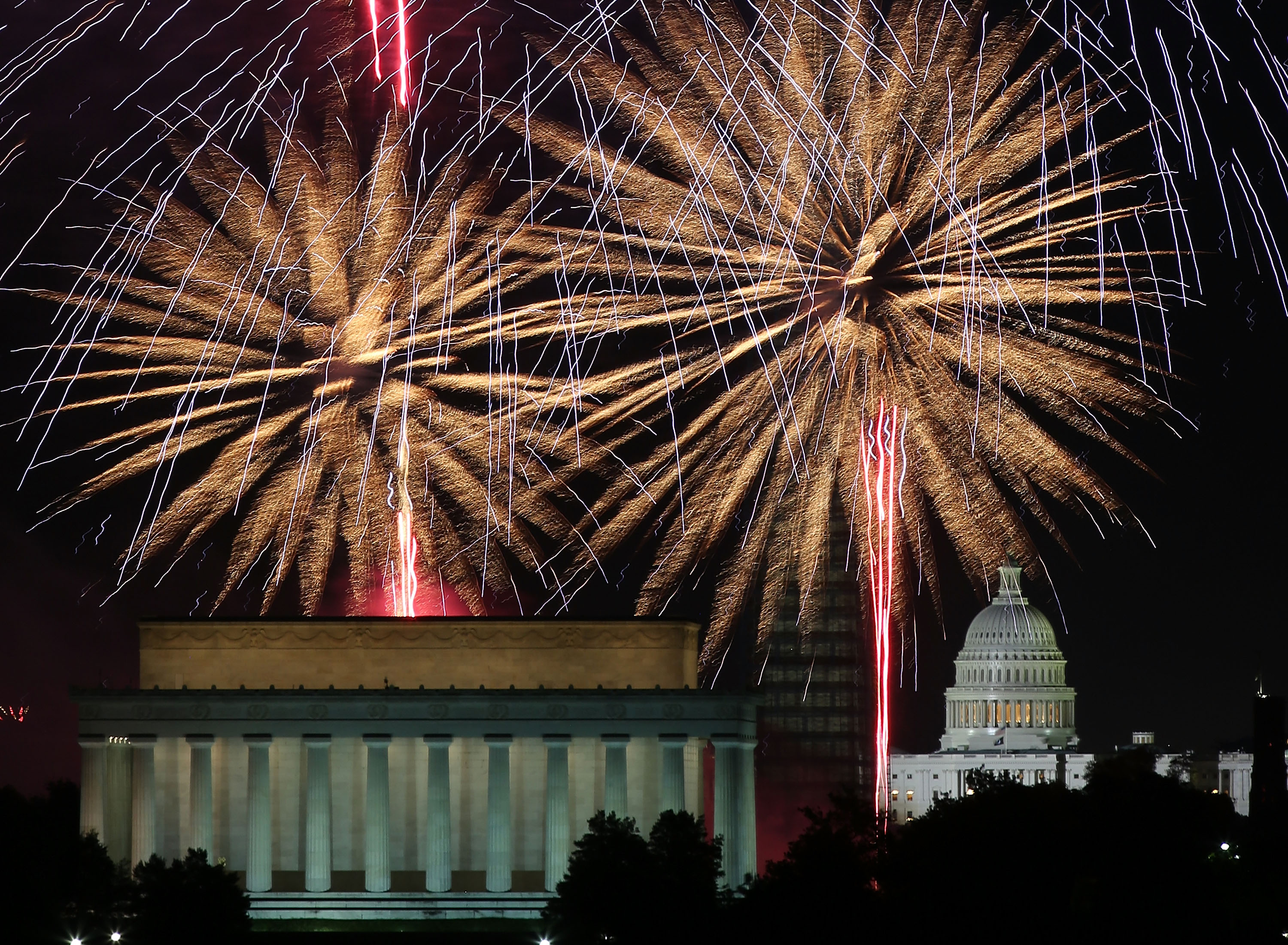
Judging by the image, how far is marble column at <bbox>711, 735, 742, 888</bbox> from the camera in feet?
418

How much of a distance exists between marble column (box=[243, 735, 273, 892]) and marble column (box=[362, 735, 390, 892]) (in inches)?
196

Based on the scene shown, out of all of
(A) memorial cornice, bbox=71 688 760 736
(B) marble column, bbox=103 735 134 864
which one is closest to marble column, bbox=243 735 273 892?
(A) memorial cornice, bbox=71 688 760 736

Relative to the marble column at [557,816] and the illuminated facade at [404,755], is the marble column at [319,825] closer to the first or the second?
the illuminated facade at [404,755]

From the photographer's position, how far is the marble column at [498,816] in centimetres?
12744

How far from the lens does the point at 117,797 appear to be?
12938 centimetres

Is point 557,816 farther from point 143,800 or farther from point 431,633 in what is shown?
point 143,800

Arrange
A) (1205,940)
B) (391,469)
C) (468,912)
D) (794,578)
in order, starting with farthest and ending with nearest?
(794,578) → (468,912) → (391,469) → (1205,940)

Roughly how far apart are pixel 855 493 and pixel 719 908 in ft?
69.6

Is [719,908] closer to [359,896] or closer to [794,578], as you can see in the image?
[359,896]

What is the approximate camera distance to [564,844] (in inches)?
5007

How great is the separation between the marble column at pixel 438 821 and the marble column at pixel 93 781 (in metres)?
16.5

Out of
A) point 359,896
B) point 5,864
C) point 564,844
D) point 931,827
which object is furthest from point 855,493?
point 5,864

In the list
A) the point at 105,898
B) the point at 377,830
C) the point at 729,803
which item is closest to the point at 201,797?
the point at 377,830

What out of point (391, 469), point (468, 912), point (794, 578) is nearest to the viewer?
point (391, 469)
